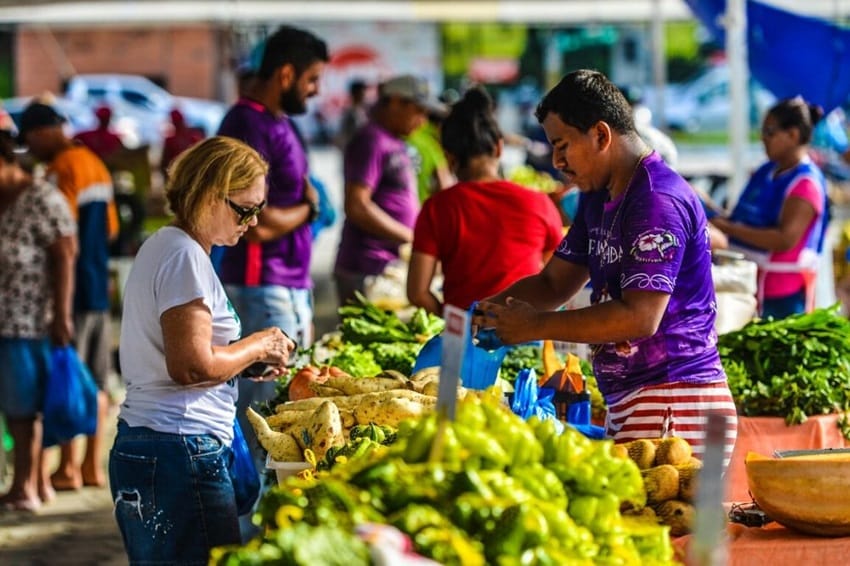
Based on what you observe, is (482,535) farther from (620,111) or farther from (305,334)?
(305,334)

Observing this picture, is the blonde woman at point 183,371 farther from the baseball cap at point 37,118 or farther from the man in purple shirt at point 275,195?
the baseball cap at point 37,118

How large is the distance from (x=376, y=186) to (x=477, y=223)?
7.92ft

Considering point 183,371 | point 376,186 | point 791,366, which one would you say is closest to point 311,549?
point 183,371

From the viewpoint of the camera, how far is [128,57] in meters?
28.0

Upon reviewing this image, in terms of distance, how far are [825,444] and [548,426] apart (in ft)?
8.45

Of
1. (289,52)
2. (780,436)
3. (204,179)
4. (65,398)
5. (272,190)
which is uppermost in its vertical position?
(289,52)

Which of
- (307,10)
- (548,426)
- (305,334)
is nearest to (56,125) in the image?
(305,334)

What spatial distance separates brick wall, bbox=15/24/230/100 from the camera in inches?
1073

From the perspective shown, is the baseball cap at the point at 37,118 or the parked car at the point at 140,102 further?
the parked car at the point at 140,102

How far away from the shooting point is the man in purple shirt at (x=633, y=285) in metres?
3.47

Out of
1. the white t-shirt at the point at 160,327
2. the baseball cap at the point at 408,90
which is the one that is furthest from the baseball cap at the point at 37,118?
the white t-shirt at the point at 160,327

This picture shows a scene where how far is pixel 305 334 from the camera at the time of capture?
19.8ft

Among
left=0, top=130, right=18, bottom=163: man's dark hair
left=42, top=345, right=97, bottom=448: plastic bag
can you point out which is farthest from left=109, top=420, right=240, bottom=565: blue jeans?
left=0, top=130, right=18, bottom=163: man's dark hair

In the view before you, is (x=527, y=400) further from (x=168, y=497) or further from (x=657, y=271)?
(x=168, y=497)
